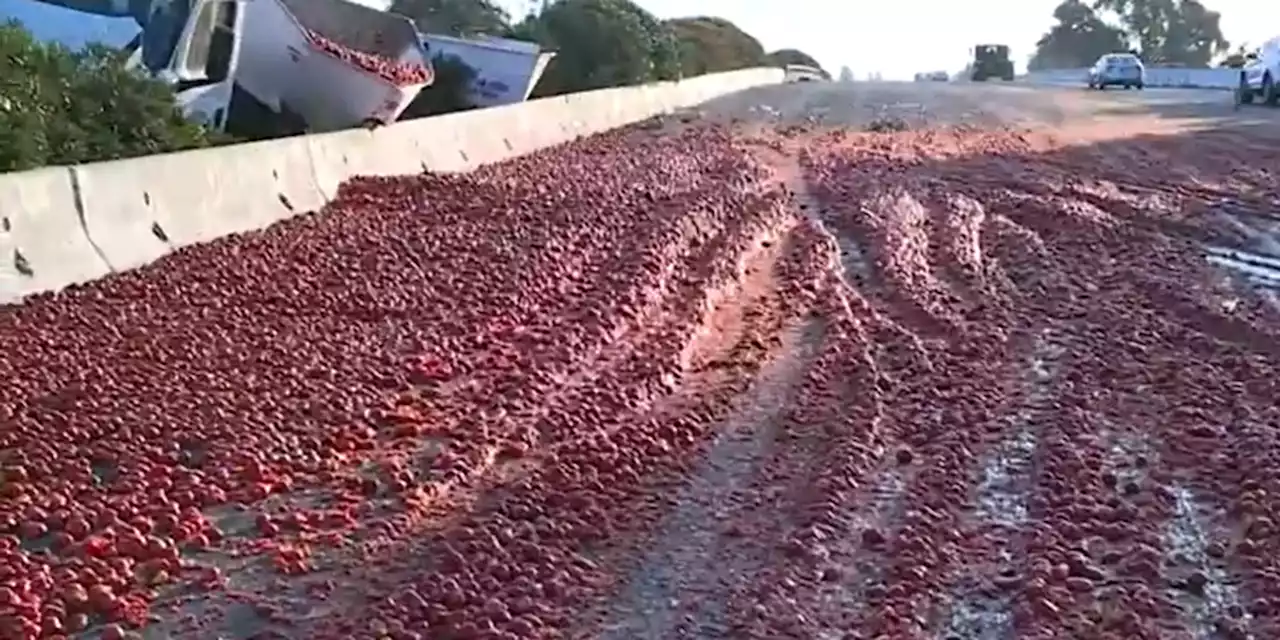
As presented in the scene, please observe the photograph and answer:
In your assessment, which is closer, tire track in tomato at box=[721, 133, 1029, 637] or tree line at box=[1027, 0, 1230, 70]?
tire track in tomato at box=[721, 133, 1029, 637]

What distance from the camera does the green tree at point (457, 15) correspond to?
1718 inches

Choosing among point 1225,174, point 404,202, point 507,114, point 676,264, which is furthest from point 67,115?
point 1225,174

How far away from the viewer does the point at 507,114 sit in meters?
23.6

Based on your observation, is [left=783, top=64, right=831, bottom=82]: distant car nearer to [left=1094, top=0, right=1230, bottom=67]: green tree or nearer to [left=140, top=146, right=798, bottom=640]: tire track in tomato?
[left=1094, top=0, right=1230, bottom=67]: green tree

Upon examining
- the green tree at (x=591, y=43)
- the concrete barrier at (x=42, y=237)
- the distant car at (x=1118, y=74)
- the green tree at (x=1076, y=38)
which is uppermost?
the concrete barrier at (x=42, y=237)

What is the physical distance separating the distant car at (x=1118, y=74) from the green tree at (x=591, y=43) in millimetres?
17160

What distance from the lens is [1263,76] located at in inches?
1496

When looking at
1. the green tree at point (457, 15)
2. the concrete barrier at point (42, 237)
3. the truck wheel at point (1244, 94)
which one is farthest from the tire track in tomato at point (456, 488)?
the green tree at point (457, 15)

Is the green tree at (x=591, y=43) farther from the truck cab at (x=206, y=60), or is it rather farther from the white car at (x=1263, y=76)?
the truck cab at (x=206, y=60)

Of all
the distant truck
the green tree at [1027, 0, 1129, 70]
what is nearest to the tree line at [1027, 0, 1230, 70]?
the green tree at [1027, 0, 1129, 70]

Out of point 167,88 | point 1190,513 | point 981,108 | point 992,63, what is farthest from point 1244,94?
point 992,63

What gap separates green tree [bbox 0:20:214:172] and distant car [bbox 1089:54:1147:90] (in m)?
41.6

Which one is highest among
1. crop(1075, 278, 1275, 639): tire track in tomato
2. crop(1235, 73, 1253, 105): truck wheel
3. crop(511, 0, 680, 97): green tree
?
crop(1075, 278, 1275, 639): tire track in tomato

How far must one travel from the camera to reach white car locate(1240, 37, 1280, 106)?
3744cm
